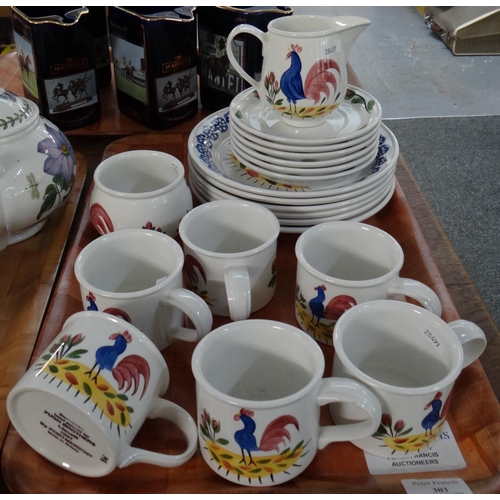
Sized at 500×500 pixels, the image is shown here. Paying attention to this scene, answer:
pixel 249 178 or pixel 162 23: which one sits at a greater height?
pixel 162 23

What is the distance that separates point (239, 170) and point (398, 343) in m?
0.31

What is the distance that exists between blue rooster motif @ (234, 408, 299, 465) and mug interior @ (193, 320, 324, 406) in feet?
0.15

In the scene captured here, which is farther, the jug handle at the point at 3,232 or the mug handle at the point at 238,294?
the jug handle at the point at 3,232

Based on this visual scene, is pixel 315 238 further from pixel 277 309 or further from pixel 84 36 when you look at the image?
pixel 84 36

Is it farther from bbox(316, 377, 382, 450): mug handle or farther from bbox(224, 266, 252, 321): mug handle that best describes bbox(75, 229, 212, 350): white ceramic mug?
bbox(316, 377, 382, 450): mug handle

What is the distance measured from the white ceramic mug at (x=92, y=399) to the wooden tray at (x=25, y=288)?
0.06 m

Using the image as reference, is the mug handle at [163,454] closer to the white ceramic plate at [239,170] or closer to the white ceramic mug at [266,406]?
the white ceramic mug at [266,406]

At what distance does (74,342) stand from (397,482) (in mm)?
275

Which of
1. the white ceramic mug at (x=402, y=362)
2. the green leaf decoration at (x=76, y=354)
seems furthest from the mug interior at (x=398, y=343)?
the green leaf decoration at (x=76, y=354)

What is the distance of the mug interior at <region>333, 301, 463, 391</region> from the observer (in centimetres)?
51

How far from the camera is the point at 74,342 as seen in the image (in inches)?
18.5

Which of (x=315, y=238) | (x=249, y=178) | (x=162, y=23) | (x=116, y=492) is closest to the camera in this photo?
(x=116, y=492)

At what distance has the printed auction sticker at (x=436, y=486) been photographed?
461 mm

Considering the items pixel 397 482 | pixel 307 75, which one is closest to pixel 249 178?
pixel 307 75
